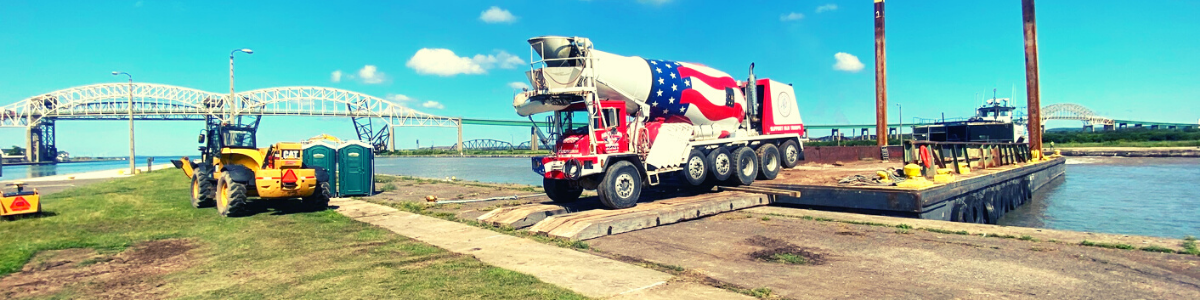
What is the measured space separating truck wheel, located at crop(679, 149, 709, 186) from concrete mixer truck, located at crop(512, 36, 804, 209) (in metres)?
0.02

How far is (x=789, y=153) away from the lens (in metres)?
16.5

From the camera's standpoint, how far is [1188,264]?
6812 millimetres

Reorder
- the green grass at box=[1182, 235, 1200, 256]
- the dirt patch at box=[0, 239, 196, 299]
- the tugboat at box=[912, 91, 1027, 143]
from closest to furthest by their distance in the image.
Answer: the dirt patch at box=[0, 239, 196, 299]
the green grass at box=[1182, 235, 1200, 256]
the tugboat at box=[912, 91, 1027, 143]

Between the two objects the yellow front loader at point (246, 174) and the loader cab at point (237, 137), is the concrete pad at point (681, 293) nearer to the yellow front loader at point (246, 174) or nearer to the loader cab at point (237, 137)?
the yellow front loader at point (246, 174)

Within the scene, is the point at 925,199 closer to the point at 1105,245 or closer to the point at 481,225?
the point at 1105,245

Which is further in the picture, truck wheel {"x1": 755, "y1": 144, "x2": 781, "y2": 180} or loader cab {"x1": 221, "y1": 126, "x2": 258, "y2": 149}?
loader cab {"x1": 221, "y1": 126, "x2": 258, "y2": 149}

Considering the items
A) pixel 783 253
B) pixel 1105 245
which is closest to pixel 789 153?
pixel 1105 245

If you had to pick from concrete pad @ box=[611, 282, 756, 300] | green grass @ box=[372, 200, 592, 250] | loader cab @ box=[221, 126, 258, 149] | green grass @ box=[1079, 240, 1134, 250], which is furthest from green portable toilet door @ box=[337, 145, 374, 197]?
green grass @ box=[1079, 240, 1134, 250]

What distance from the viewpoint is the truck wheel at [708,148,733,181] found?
13500 mm

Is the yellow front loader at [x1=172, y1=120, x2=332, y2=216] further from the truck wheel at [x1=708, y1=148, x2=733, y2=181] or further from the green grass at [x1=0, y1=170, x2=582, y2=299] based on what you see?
the truck wheel at [x1=708, y1=148, x2=733, y2=181]

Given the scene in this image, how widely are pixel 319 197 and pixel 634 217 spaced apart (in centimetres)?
842

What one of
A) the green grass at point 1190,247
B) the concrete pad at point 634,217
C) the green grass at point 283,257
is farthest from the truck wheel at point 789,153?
the green grass at point 283,257

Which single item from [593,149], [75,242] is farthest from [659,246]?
[75,242]

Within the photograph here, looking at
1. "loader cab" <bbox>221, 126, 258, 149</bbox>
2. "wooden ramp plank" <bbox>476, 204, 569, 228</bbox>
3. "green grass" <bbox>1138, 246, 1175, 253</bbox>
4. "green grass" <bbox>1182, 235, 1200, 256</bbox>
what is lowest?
"green grass" <bbox>1138, 246, 1175, 253</bbox>
